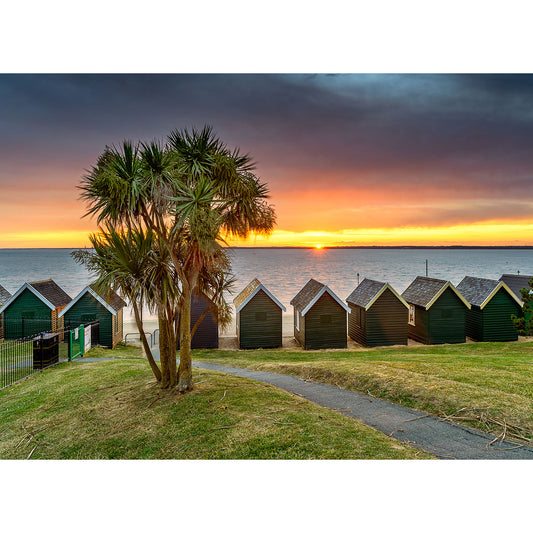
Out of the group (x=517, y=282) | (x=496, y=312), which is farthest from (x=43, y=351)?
(x=517, y=282)

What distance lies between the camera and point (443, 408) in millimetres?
7984

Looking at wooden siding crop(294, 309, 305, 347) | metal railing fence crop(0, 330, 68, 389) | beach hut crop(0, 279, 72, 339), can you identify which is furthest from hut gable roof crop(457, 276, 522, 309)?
beach hut crop(0, 279, 72, 339)

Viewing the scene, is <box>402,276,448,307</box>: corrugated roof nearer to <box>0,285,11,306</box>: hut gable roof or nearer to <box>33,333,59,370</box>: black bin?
<box>33,333,59,370</box>: black bin

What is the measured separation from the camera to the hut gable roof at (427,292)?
23.9m

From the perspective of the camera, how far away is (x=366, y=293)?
25.0 metres

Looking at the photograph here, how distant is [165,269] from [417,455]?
655cm

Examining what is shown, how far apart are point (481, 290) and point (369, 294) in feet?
28.7

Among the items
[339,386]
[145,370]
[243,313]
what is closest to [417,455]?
[339,386]

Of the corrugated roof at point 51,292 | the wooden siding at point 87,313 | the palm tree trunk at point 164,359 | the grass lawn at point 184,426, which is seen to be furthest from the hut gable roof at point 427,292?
the corrugated roof at point 51,292

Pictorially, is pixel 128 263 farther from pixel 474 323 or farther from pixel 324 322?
pixel 474 323

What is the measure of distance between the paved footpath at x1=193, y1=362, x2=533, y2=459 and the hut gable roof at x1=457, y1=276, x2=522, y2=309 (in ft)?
63.8

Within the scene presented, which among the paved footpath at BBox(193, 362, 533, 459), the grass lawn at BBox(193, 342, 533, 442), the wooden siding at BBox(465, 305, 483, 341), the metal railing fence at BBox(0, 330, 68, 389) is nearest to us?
the paved footpath at BBox(193, 362, 533, 459)

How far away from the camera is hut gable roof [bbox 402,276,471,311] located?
23922 millimetres

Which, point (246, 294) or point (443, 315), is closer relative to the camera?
point (443, 315)
